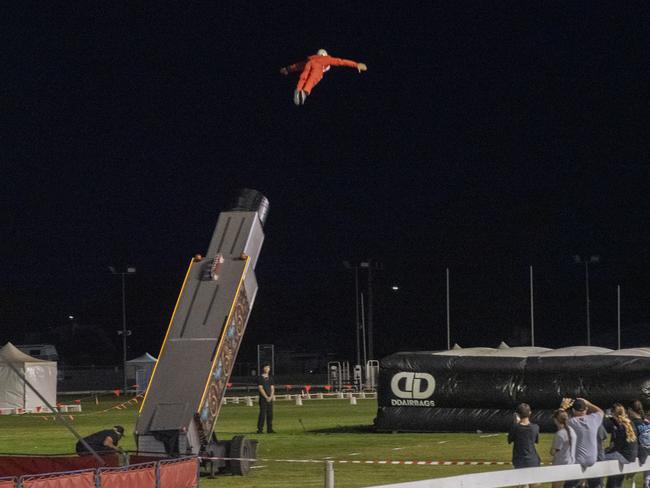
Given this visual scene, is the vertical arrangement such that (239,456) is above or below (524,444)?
below

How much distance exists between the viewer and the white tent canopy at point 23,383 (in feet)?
176

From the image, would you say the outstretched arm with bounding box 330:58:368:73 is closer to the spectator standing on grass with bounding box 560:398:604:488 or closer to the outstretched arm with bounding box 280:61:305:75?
the outstretched arm with bounding box 280:61:305:75

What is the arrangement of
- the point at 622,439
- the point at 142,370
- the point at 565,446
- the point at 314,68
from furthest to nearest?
1. the point at 142,370
2. the point at 314,68
3. the point at 622,439
4. the point at 565,446

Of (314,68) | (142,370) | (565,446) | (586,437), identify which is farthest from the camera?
(142,370)

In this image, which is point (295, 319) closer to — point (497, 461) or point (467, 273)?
point (467, 273)

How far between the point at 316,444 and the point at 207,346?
9.67 meters

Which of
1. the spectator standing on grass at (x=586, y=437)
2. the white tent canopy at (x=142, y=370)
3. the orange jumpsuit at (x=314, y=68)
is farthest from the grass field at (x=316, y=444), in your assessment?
the white tent canopy at (x=142, y=370)

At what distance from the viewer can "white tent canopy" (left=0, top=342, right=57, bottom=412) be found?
53.7 m

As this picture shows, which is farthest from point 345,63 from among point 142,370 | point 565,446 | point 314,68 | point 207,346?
point 142,370

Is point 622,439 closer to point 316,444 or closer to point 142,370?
point 316,444

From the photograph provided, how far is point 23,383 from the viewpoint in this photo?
181 feet

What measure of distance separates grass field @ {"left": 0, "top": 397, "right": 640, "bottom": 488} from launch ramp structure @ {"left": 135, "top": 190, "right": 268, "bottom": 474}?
91cm

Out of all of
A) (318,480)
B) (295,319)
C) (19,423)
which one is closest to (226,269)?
(318,480)

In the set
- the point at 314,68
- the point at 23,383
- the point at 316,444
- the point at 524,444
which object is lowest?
the point at 316,444
